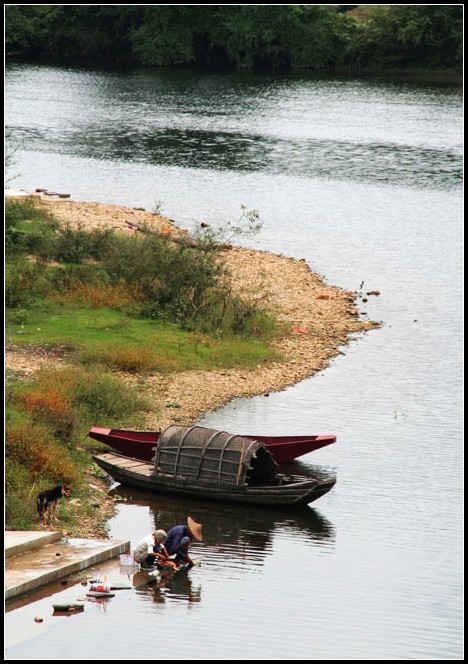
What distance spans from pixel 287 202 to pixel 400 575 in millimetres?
42641

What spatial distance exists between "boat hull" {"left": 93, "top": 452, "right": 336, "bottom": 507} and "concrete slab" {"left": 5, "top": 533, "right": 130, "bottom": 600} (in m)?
3.52

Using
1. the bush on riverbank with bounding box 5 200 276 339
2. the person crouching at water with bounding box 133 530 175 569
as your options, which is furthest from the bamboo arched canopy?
the bush on riverbank with bounding box 5 200 276 339

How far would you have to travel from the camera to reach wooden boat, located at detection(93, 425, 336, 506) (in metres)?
28.3

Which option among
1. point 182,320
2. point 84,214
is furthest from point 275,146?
point 182,320

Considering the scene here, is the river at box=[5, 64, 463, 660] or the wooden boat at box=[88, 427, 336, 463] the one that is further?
the wooden boat at box=[88, 427, 336, 463]

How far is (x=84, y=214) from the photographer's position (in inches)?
2247

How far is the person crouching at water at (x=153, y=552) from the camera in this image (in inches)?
965

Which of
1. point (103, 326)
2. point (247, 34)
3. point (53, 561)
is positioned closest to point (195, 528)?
point (53, 561)

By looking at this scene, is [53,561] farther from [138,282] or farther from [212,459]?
[138,282]

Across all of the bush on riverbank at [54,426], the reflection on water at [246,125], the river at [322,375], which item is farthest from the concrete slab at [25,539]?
the reflection on water at [246,125]

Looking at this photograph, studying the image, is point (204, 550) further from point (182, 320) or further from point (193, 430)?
point (182, 320)

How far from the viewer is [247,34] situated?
116m

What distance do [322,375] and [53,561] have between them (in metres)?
17.4

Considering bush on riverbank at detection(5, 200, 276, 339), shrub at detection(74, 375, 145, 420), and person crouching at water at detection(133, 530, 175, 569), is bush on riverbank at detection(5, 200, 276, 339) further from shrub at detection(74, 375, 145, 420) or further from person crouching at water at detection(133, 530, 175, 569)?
person crouching at water at detection(133, 530, 175, 569)
